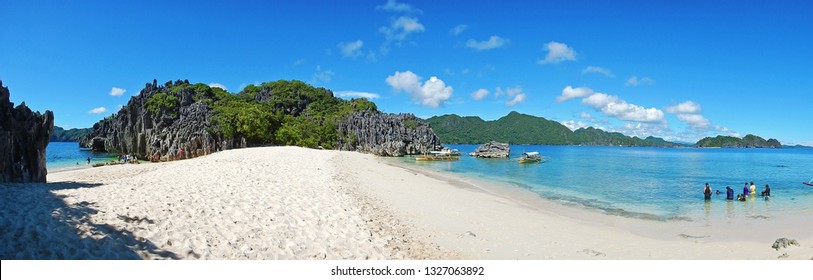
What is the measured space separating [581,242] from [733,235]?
754cm

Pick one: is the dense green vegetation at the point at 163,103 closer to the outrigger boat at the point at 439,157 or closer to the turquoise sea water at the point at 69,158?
the turquoise sea water at the point at 69,158

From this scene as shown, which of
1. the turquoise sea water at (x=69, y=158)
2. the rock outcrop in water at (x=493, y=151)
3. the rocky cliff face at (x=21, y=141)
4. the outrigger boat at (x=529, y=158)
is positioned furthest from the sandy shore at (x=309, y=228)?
the rock outcrop in water at (x=493, y=151)

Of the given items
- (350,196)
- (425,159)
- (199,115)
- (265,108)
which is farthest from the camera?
(265,108)

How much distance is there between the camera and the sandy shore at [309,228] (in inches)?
326

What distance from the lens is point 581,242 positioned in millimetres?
12664

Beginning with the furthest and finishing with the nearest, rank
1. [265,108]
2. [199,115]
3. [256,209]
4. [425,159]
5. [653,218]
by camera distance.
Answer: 1. [265,108]
2. [425,159]
3. [199,115]
4. [653,218]
5. [256,209]

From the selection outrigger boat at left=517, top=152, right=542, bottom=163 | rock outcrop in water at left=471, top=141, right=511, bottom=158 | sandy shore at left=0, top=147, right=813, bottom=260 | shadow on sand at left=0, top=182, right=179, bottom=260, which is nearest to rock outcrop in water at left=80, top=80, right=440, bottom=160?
rock outcrop in water at left=471, top=141, right=511, bottom=158

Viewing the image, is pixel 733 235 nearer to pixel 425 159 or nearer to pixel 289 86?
pixel 425 159

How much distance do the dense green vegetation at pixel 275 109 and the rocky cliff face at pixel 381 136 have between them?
3.11 m

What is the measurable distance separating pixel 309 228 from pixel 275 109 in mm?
87570

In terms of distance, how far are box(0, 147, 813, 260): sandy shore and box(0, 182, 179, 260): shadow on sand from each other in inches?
0.7

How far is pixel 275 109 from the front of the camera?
93438 mm
